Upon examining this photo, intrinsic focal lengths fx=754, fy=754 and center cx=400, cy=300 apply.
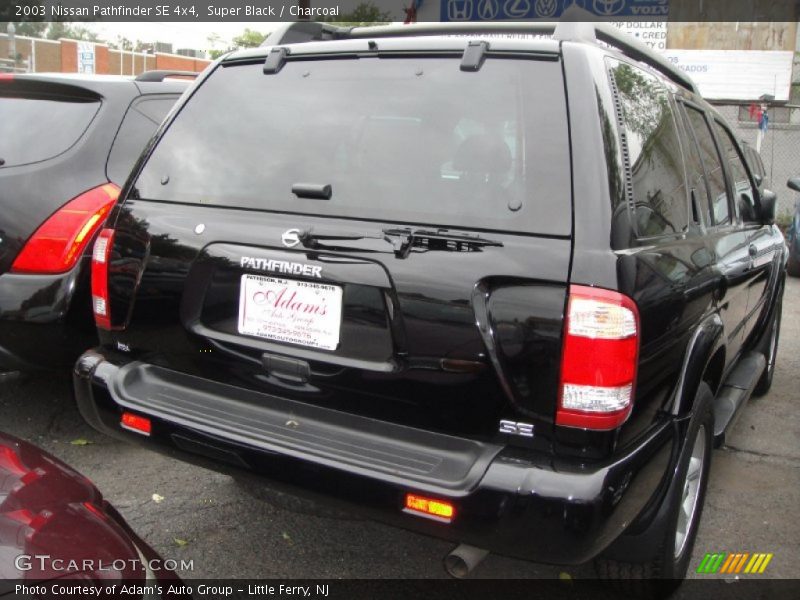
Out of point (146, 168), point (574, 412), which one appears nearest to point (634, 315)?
point (574, 412)

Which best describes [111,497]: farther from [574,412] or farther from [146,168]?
[574,412]

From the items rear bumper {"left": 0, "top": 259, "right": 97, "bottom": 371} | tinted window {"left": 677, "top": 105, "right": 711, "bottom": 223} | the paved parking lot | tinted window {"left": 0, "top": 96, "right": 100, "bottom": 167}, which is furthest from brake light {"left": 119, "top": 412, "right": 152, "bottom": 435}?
tinted window {"left": 677, "top": 105, "right": 711, "bottom": 223}

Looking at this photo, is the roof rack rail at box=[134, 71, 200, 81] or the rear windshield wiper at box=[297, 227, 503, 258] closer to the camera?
the rear windshield wiper at box=[297, 227, 503, 258]

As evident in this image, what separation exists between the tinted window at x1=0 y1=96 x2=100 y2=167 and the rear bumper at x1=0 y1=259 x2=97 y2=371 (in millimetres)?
667

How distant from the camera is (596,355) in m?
1.97

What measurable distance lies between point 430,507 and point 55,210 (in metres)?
2.59

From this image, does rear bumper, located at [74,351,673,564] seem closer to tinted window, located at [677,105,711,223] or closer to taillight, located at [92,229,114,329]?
taillight, located at [92,229,114,329]

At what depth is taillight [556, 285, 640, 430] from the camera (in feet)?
6.46

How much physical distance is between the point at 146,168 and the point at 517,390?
5.44ft

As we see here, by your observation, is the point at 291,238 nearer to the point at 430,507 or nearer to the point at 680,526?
the point at 430,507

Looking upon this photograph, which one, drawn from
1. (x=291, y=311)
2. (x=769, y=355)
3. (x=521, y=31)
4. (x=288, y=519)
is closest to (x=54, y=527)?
(x=291, y=311)

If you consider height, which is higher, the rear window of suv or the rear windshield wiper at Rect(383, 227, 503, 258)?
the rear window of suv

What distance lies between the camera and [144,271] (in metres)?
2.62

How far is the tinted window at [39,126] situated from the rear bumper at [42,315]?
0.67m
